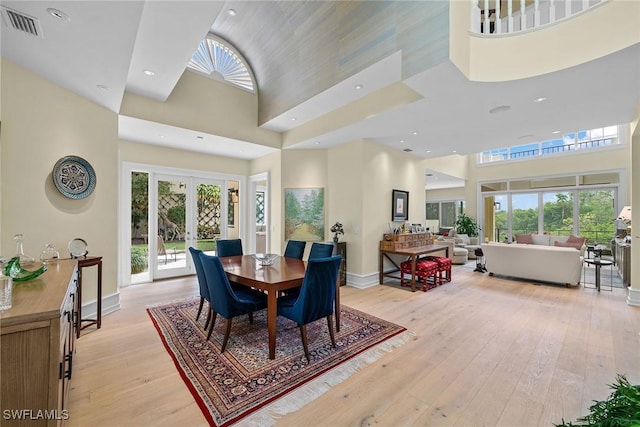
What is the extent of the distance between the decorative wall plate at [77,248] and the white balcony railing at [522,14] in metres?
5.12

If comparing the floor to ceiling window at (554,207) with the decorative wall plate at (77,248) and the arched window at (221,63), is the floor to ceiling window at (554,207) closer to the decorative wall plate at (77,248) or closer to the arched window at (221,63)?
the arched window at (221,63)

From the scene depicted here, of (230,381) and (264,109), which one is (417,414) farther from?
(264,109)

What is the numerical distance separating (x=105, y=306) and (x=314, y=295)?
304cm

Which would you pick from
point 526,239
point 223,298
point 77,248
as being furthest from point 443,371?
point 526,239

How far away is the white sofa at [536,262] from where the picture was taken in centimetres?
492

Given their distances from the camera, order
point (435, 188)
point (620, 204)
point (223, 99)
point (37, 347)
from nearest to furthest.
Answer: point (37, 347) → point (223, 99) → point (620, 204) → point (435, 188)

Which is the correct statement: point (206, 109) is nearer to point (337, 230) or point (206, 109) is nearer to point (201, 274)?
point (201, 274)

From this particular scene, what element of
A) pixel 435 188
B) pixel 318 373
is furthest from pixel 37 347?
pixel 435 188

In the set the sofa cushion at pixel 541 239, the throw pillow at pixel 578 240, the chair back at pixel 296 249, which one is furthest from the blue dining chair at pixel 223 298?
the sofa cushion at pixel 541 239

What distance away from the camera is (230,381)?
216cm

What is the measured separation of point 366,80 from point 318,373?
11.4 feet

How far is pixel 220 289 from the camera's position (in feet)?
8.48

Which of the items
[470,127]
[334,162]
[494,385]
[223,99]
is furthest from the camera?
[334,162]

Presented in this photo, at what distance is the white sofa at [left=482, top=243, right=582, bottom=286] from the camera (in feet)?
16.1
